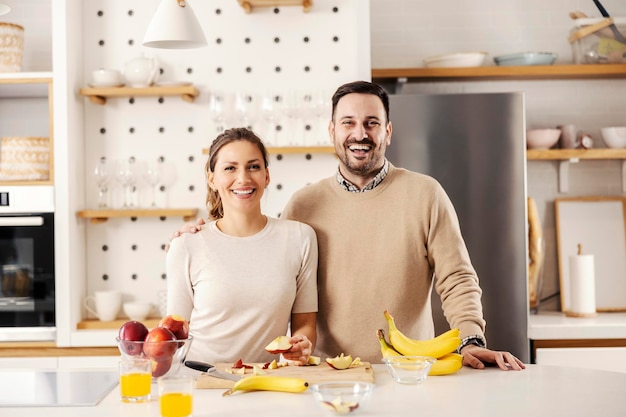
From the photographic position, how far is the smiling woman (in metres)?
2.27

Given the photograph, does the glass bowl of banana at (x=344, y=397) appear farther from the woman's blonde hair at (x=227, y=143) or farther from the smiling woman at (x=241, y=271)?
the woman's blonde hair at (x=227, y=143)

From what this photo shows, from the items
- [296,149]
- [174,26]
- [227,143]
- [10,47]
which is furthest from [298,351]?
[10,47]

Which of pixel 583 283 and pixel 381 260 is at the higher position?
pixel 381 260

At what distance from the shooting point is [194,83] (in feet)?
13.0

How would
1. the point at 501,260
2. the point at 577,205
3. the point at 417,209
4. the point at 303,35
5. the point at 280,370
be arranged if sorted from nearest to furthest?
the point at 280,370
the point at 417,209
the point at 501,260
the point at 303,35
the point at 577,205

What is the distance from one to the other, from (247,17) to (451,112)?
3.75 feet

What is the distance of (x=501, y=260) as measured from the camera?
11.8ft

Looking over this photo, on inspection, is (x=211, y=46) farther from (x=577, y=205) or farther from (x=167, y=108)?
(x=577, y=205)

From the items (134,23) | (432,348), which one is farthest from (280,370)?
(134,23)

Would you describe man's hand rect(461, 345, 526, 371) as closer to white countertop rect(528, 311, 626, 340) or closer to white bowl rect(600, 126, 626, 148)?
white countertop rect(528, 311, 626, 340)

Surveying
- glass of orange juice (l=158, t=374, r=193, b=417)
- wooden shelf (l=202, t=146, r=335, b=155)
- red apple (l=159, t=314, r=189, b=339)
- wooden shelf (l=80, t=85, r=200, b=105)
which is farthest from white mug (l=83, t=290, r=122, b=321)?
glass of orange juice (l=158, t=374, r=193, b=417)

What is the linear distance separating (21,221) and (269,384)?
234 centimetres

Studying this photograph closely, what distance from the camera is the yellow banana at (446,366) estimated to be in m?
1.94

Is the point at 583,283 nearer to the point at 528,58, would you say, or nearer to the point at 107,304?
→ the point at 528,58
